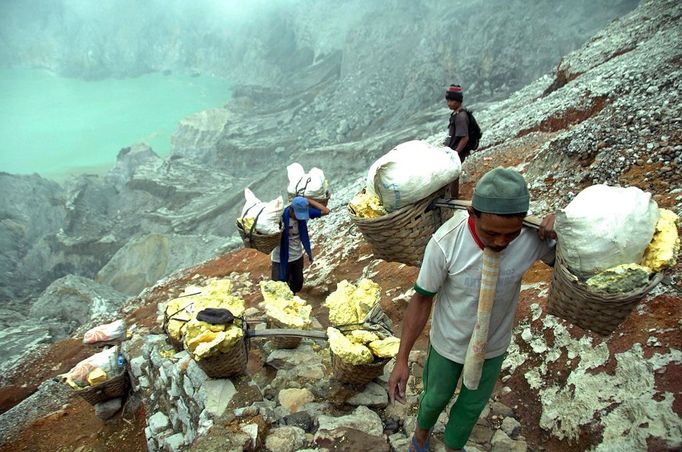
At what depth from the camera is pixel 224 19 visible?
54031 mm

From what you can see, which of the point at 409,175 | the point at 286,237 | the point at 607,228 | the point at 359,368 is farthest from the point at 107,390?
the point at 607,228

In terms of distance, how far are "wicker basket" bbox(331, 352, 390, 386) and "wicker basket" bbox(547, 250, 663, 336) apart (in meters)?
1.42

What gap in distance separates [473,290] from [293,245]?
2.68 metres

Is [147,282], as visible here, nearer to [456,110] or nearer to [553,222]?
[456,110]

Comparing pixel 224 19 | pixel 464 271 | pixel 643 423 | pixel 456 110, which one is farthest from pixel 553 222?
pixel 224 19

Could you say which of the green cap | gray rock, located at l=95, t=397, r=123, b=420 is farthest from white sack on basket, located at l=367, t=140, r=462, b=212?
gray rock, located at l=95, t=397, r=123, b=420

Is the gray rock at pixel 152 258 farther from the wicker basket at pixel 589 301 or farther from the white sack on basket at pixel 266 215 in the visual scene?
the wicker basket at pixel 589 301

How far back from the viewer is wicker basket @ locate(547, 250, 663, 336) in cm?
158

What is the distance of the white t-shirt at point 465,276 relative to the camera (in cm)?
184

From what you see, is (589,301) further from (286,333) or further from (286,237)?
(286,237)

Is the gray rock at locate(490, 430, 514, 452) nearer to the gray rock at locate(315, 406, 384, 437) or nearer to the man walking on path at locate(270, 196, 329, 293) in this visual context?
the gray rock at locate(315, 406, 384, 437)

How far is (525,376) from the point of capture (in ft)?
10.0

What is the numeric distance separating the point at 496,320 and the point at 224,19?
5990 cm

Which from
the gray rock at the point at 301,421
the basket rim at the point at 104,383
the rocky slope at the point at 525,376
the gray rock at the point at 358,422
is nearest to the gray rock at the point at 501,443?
the rocky slope at the point at 525,376
